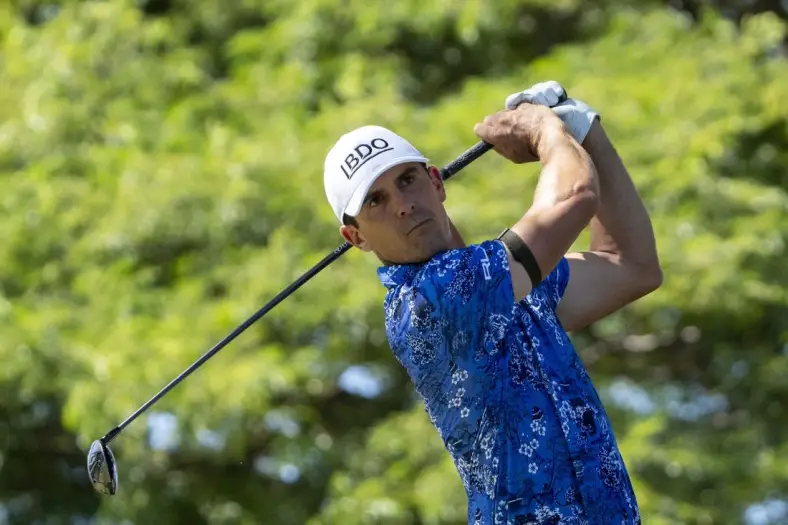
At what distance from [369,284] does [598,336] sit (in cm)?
153

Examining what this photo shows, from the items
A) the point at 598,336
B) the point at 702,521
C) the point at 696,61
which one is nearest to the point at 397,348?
the point at 702,521

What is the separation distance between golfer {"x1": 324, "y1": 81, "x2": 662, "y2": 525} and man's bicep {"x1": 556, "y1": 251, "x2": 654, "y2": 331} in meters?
0.30

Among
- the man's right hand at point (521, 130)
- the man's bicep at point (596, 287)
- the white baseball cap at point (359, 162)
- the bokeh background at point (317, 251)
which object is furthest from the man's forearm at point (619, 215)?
the bokeh background at point (317, 251)

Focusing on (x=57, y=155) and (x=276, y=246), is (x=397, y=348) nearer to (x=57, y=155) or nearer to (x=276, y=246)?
(x=276, y=246)

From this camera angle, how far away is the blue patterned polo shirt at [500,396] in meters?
3.02

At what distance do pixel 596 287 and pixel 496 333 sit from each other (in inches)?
24.9

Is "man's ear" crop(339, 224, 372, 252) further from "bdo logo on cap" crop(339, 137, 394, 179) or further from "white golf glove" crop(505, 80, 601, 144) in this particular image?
"white golf glove" crop(505, 80, 601, 144)

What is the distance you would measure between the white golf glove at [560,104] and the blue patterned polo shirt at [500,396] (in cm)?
54

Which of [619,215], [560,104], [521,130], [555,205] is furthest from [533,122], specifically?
[619,215]

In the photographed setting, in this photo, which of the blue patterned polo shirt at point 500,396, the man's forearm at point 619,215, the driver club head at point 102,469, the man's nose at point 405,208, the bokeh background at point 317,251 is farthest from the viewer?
the bokeh background at point 317,251

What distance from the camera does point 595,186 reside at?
10.2 feet

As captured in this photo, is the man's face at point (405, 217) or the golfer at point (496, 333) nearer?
the golfer at point (496, 333)

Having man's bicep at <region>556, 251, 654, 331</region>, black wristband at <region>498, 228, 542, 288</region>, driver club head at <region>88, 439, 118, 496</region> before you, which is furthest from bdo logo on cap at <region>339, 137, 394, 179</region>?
driver club head at <region>88, 439, 118, 496</region>

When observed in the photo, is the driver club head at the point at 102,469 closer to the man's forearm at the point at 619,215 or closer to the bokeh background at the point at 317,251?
the man's forearm at the point at 619,215
